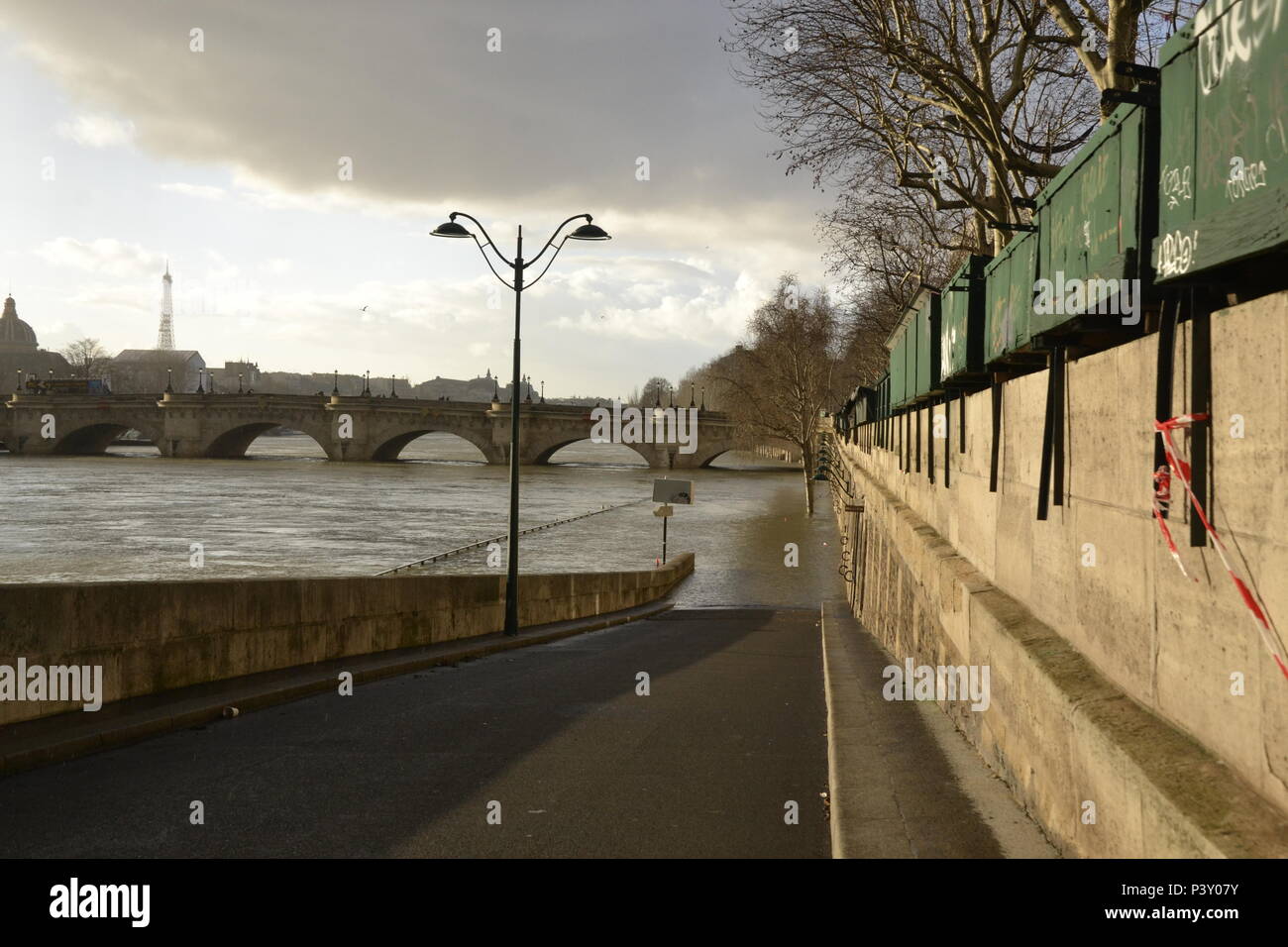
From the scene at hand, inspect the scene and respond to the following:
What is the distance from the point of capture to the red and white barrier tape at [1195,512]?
347 centimetres

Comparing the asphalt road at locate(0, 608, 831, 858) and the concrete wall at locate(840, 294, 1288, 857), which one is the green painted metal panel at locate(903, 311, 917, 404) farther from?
the concrete wall at locate(840, 294, 1288, 857)

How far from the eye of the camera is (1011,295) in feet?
28.5

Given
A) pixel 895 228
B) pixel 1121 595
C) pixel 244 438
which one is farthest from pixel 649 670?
pixel 244 438

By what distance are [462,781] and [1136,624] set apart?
4762 millimetres

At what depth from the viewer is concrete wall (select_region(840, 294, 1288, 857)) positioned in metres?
3.53

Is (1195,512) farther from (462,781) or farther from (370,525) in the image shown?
(370,525)

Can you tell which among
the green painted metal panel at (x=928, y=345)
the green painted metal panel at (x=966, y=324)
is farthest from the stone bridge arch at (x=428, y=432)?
the green painted metal panel at (x=966, y=324)

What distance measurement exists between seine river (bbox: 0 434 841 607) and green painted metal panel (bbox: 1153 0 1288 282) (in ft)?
87.0

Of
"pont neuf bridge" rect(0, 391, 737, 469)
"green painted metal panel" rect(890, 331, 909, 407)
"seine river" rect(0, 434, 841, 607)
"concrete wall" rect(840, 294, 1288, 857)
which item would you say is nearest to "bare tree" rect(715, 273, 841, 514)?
"seine river" rect(0, 434, 841, 607)

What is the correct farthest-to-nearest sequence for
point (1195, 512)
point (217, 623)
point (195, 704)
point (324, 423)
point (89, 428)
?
point (89, 428) → point (324, 423) → point (217, 623) → point (195, 704) → point (1195, 512)

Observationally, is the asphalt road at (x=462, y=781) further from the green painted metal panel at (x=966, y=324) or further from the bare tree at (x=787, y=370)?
the bare tree at (x=787, y=370)

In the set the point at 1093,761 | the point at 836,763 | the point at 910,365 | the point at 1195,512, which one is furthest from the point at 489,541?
the point at 1195,512

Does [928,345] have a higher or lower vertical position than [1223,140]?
higher

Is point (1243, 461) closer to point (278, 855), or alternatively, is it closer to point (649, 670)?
point (278, 855)
